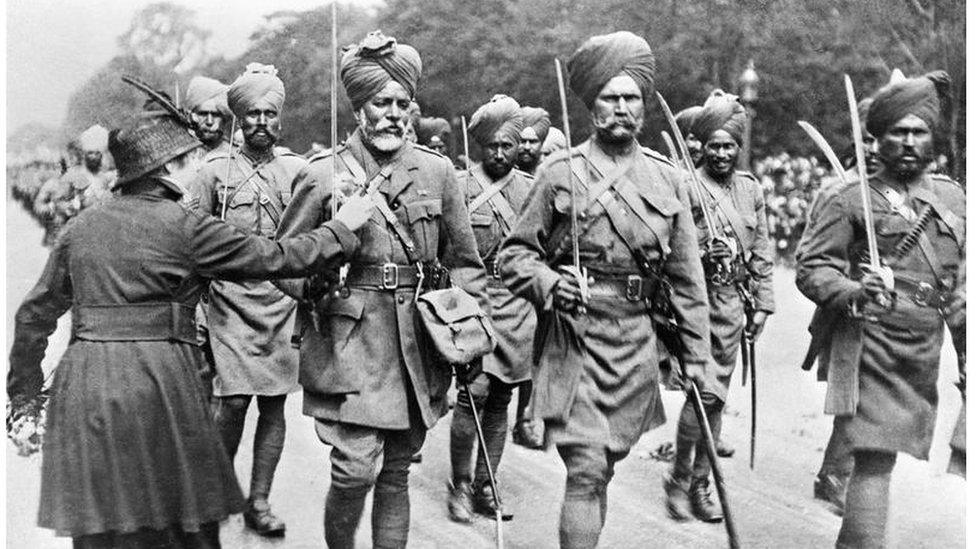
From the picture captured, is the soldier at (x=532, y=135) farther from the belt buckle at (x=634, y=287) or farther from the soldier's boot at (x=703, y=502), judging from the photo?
the belt buckle at (x=634, y=287)

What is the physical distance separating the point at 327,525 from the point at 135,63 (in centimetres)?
266

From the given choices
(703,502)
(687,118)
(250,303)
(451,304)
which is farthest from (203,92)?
(703,502)

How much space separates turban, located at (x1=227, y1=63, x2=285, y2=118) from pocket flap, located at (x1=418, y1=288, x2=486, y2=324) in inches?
79.9

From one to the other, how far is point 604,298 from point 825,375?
1.27 metres

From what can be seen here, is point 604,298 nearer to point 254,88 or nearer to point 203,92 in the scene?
point 254,88

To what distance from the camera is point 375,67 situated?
538cm

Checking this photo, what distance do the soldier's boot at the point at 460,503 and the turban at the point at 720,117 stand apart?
2.41 meters

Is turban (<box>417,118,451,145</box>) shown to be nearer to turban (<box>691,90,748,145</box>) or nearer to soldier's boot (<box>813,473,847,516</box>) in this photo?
turban (<box>691,90,748,145</box>)

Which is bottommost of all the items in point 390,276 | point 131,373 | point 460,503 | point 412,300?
point 460,503

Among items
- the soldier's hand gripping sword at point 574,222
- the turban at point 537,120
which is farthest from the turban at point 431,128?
the soldier's hand gripping sword at point 574,222

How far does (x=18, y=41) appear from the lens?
238 inches

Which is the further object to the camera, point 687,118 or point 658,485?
point 687,118

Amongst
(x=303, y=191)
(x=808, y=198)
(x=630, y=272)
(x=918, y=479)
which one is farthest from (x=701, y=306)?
(x=808, y=198)

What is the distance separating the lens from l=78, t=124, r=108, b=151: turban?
19.6 ft
